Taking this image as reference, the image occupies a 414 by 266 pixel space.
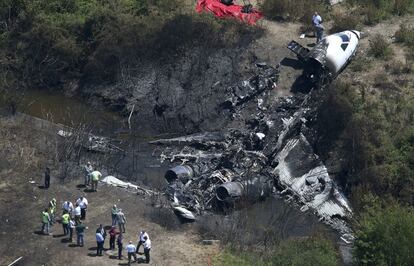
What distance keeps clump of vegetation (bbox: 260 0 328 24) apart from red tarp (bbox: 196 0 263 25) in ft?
1.85

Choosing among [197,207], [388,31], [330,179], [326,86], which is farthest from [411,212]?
[388,31]

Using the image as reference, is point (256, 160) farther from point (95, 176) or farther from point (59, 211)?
point (59, 211)

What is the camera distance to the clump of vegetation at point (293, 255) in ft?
97.6

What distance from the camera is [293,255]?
30203 mm

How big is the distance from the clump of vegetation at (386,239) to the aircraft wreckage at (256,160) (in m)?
4.74

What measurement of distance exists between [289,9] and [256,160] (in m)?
12.2

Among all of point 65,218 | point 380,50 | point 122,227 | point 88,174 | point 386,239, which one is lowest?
point 122,227

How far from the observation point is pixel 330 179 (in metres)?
36.8

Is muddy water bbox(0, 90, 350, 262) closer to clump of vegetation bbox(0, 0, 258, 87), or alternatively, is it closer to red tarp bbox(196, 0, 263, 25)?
clump of vegetation bbox(0, 0, 258, 87)

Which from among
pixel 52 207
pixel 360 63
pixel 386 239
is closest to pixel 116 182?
pixel 52 207

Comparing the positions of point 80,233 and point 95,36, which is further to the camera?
point 95,36

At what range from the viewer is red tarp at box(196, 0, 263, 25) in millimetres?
46219

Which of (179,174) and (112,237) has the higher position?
(112,237)

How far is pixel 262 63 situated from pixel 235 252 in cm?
1399
